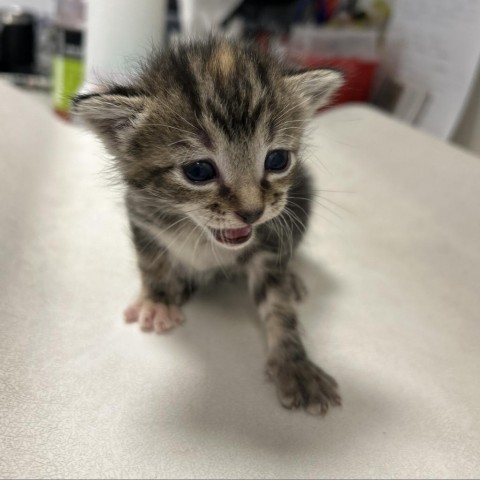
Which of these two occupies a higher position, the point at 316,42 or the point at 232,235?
the point at 316,42

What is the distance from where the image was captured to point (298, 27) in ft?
5.85

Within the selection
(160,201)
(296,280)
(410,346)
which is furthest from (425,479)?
(160,201)

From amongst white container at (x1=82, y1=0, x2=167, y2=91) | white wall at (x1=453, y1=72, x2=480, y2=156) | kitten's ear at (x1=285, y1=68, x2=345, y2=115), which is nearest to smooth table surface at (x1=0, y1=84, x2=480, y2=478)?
white wall at (x1=453, y1=72, x2=480, y2=156)

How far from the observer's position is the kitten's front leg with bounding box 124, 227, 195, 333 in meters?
0.93

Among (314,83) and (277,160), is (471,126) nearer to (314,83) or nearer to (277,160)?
(314,83)

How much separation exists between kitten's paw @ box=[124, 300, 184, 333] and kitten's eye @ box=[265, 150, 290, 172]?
344 millimetres

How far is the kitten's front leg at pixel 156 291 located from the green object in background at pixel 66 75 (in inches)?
34.5

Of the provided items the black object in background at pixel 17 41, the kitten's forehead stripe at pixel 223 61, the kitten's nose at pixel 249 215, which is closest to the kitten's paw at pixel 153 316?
the kitten's nose at pixel 249 215

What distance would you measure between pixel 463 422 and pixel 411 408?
0.25ft

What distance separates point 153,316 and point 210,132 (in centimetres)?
38

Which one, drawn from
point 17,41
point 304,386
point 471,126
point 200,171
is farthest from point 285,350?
point 17,41

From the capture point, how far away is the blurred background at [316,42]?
1.43 m

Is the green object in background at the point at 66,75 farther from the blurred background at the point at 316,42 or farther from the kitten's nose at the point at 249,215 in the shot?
the kitten's nose at the point at 249,215

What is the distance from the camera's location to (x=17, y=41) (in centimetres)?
188
